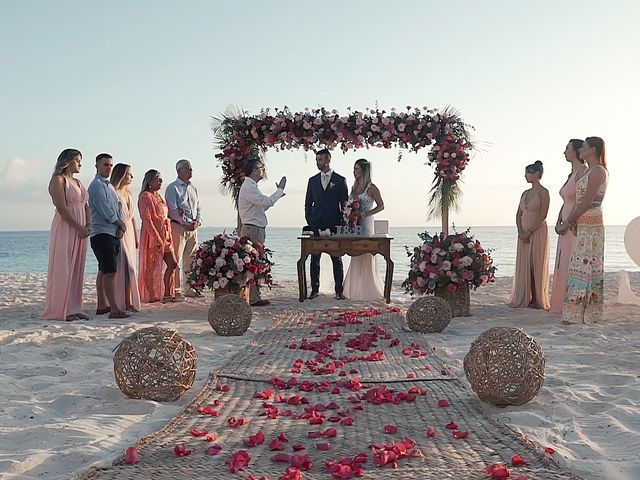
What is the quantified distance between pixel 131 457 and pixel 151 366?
49.9 inches

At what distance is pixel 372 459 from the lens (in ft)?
10.3

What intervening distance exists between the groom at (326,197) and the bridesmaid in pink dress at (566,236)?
3.24 metres

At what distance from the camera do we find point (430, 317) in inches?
286

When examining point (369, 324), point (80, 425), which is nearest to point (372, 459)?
point (80, 425)

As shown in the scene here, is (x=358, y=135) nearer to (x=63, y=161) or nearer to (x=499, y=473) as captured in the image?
(x=63, y=161)

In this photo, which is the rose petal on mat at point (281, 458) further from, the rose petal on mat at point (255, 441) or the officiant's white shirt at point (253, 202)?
the officiant's white shirt at point (253, 202)

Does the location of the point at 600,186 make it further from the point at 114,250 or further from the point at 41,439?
the point at 41,439

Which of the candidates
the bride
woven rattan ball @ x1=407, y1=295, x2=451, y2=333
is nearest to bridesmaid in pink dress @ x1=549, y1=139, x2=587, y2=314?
woven rattan ball @ x1=407, y1=295, x2=451, y2=333

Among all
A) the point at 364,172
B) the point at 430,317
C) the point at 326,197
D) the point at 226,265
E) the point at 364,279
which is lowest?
the point at 430,317

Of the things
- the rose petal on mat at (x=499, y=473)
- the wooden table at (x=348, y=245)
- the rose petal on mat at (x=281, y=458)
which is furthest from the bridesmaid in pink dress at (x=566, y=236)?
the rose petal on mat at (x=281, y=458)

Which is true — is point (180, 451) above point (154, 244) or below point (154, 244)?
below

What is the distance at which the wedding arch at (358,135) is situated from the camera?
11.0 metres

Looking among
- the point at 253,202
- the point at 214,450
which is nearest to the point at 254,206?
the point at 253,202

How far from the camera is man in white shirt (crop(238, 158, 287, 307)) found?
32.2 feet
